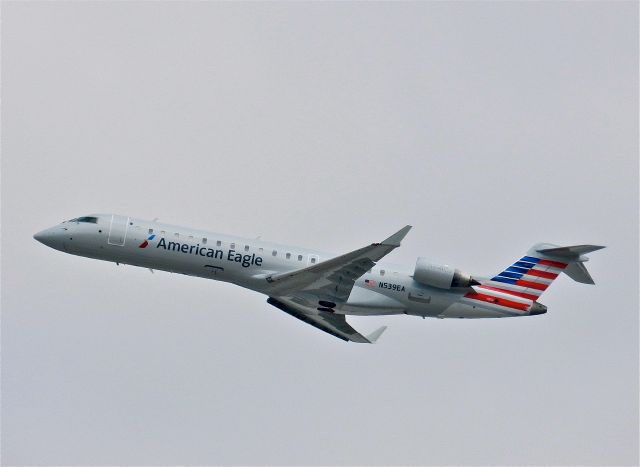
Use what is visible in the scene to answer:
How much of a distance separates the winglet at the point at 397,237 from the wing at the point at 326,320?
6.53 metres

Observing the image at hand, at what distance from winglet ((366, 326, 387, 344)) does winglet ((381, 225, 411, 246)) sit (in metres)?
8.92

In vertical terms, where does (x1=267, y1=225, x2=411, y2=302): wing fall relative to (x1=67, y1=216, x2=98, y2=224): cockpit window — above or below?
below

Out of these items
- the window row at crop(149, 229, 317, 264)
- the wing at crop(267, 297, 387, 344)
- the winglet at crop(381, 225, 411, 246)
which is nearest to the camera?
the winglet at crop(381, 225, 411, 246)

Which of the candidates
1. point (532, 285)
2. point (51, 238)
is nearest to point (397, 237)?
point (532, 285)

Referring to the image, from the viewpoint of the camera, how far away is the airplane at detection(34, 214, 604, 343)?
45031mm

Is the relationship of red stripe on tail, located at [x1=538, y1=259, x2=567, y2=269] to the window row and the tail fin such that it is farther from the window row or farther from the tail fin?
the window row

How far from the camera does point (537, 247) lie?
154 feet

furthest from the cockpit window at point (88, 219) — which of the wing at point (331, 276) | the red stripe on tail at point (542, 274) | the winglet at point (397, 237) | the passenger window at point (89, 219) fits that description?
the red stripe on tail at point (542, 274)

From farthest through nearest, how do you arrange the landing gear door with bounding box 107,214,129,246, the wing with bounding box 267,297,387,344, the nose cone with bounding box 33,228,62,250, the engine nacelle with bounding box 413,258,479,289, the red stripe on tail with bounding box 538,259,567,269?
the wing with bounding box 267,297,387,344 → the red stripe on tail with bounding box 538,259,567,269 → the nose cone with bounding box 33,228,62,250 → the landing gear door with bounding box 107,214,129,246 → the engine nacelle with bounding box 413,258,479,289

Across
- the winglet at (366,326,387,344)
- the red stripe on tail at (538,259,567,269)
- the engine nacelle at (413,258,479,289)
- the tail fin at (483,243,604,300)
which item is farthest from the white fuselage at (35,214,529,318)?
the winglet at (366,326,387,344)

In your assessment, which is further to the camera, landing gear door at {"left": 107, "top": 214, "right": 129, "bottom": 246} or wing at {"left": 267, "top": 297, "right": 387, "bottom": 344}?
wing at {"left": 267, "top": 297, "right": 387, "bottom": 344}

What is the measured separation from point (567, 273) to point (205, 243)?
14.3m

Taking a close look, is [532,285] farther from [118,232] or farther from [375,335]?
[118,232]

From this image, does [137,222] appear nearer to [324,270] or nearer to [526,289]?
[324,270]
